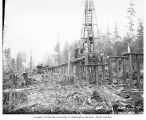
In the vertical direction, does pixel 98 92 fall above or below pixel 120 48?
below

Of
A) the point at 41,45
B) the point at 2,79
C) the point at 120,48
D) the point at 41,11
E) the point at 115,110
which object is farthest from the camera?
the point at 120,48

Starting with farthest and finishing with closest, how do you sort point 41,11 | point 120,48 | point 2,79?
point 120,48, point 41,11, point 2,79

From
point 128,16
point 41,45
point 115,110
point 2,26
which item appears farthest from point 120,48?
point 2,26

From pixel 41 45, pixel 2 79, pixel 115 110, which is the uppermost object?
pixel 41 45

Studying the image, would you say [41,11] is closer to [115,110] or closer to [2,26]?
[2,26]

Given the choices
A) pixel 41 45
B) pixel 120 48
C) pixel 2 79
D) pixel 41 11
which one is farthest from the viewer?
pixel 120 48

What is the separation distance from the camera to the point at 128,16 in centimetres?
888

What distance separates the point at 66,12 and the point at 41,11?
105cm

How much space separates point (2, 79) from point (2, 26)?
2.04m

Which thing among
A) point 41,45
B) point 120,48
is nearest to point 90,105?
point 41,45

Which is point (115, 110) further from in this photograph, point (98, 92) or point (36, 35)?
point (36, 35)

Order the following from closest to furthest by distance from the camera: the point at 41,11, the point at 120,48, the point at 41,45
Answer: the point at 41,11 → the point at 41,45 → the point at 120,48

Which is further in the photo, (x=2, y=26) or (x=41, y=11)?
(x=41, y=11)

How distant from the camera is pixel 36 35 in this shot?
29.1 feet
